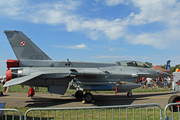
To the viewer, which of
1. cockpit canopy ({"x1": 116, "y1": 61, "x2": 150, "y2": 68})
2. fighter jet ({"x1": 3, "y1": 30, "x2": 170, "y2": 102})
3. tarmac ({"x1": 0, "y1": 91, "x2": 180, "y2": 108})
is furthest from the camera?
cockpit canopy ({"x1": 116, "y1": 61, "x2": 150, "y2": 68})

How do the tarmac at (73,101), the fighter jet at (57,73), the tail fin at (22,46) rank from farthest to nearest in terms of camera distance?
the tail fin at (22,46) → the fighter jet at (57,73) → the tarmac at (73,101)

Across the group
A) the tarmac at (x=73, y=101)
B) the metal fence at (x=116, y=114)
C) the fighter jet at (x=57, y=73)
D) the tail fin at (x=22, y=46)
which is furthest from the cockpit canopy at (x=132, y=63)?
the tail fin at (x=22, y=46)

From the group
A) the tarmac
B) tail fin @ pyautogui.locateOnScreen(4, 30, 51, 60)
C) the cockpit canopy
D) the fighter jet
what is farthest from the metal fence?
the cockpit canopy

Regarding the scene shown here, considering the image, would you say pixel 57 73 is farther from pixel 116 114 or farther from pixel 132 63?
pixel 132 63

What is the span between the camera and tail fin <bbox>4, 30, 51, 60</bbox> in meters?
11.7

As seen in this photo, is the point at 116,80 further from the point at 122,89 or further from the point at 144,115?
the point at 144,115

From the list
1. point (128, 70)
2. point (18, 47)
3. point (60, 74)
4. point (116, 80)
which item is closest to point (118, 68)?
point (128, 70)

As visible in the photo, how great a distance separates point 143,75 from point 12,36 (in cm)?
1149

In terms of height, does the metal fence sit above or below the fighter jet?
below

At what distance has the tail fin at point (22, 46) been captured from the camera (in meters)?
11.7

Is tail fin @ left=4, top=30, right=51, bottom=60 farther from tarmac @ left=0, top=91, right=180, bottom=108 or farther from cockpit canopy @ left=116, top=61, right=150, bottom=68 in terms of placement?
cockpit canopy @ left=116, top=61, right=150, bottom=68

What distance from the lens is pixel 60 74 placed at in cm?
1075

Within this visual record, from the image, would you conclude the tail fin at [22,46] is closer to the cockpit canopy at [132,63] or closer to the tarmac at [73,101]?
the tarmac at [73,101]

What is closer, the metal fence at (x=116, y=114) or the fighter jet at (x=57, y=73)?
the metal fence at (x=116, y=114)
